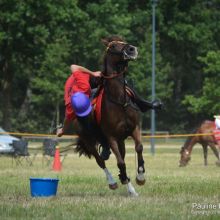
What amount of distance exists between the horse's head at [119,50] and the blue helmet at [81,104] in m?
0.78

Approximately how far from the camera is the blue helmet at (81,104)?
40.6ft

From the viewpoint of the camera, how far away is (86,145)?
13445 millimetres

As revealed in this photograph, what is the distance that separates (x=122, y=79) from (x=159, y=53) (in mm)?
46267

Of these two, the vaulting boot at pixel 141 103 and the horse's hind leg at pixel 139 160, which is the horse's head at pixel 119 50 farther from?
the horse's hind leg at pixel 139 160

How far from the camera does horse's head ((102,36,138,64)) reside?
12.0m

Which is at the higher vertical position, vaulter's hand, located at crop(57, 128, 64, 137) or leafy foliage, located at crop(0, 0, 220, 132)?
leafy foliage, located at crop(0, 0, 220, 132)

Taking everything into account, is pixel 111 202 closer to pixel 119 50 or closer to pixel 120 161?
pixel 120 161

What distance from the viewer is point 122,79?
12445 millimetres

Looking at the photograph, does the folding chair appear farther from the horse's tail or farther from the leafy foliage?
the horse's tail

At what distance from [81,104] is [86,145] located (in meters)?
1.29

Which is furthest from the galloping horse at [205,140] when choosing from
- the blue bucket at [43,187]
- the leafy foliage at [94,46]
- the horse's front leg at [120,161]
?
the blue bucket at [43,187]

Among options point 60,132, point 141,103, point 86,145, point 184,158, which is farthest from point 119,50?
point 184,158

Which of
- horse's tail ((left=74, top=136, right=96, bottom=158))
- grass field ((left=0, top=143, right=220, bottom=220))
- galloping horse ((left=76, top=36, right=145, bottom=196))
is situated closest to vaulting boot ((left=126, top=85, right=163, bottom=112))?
galloping horse ((left=76, top=36, right=145, bottom=196))

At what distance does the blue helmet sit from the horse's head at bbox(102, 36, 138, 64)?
0.78 m
